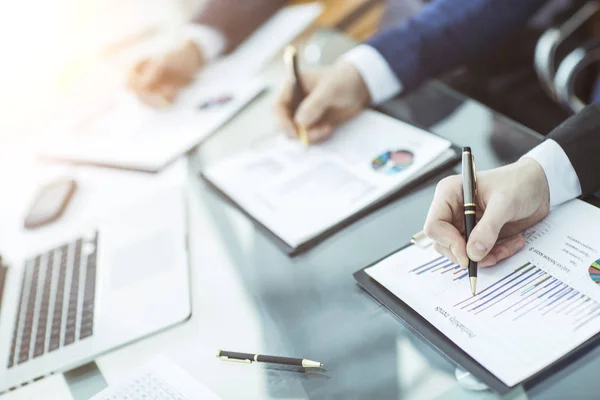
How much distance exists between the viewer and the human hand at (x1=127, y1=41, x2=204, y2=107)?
4.80ft

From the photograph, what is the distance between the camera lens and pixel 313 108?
3.60 feet

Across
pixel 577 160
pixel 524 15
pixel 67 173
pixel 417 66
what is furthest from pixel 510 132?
pixel 67 173

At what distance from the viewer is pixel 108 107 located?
1.56 metres

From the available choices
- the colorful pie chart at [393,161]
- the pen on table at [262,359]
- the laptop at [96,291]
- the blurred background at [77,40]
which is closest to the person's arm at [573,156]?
the colorful pie chart at [393,161]

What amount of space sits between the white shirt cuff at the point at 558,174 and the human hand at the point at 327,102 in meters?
0.42

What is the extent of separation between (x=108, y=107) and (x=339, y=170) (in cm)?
82

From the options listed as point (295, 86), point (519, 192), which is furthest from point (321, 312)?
point (295, 86)

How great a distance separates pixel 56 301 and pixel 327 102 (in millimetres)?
583

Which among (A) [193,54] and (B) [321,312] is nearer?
(B) [321,312]

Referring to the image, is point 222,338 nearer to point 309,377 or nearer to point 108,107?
point 309,377

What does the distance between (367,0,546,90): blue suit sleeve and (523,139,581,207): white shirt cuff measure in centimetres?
45

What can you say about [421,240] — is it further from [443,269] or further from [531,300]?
[531,300]

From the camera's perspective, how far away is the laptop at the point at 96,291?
85cm

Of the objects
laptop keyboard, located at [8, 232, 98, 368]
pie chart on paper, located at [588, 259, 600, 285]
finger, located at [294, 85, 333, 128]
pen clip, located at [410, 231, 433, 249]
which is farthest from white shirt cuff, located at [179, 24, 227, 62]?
pie chart on paper, located at [588, 259, 600, 285]
